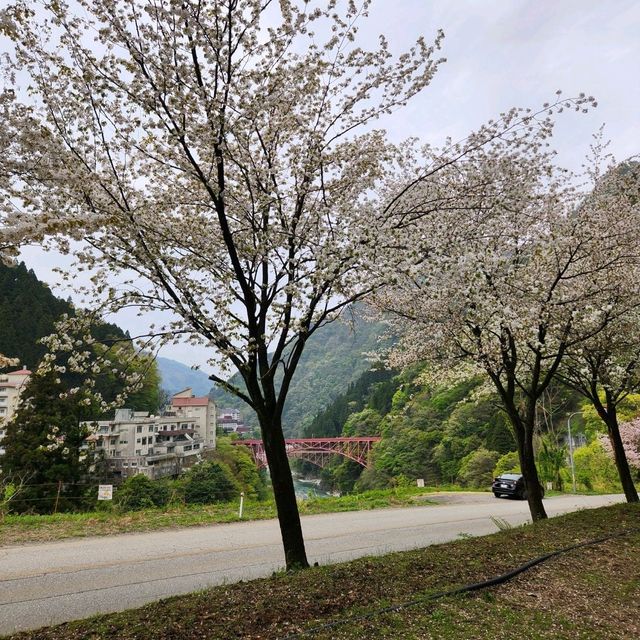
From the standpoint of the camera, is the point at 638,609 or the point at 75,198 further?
the point at 75,198

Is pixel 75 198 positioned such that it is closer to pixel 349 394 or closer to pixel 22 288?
pixel 22 288

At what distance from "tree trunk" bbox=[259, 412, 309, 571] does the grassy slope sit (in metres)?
0.36

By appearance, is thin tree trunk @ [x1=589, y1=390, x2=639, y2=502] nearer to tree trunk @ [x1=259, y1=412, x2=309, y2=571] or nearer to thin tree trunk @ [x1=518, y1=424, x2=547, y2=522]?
thin tree trunk @ [x1=518, y1=424, x2=547, y2=522]

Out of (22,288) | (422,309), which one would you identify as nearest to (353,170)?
(422,309)

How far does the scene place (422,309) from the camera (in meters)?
7.44

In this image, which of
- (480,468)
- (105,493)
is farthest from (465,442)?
(105,493)

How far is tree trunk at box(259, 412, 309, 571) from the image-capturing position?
213 inches

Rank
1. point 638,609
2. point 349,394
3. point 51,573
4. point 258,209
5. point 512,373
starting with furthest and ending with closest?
point 349,394
point 512,373
point 51,573
point 258,209
point 638,609

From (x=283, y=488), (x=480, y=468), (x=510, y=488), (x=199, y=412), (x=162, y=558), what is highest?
(x=199, y=412)

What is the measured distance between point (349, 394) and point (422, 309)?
256ft

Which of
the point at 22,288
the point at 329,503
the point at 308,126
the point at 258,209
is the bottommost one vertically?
the point at 329,503

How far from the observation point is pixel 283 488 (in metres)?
5.44

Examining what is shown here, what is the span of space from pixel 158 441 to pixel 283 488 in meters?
56.3

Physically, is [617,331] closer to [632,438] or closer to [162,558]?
[162,558]
